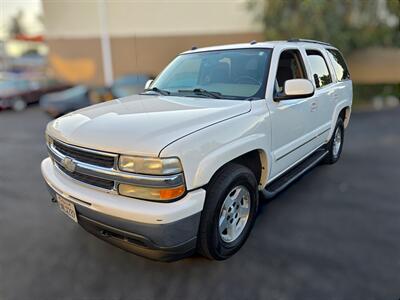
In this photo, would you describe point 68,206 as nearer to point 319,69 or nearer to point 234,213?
point 234,213

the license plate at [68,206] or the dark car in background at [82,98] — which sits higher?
the license plate at [68,206]

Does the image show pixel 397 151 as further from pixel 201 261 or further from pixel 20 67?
pixel 20 67

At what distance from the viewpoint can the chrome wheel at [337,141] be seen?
5.06 m

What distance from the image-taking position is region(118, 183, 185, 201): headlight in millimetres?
2148

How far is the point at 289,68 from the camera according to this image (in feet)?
11.9

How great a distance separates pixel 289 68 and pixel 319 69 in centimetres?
80

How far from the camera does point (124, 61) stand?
52.4 feet

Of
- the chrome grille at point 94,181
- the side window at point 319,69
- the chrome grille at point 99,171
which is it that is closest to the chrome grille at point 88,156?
the chrome grille at point 99,171

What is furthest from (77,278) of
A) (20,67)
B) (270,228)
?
(20,67)

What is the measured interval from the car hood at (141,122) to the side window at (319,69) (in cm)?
166

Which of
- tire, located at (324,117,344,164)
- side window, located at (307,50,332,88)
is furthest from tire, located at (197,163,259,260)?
tire, located at (324,117,344,164)

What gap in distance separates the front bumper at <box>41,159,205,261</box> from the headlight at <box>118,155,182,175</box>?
0.23m

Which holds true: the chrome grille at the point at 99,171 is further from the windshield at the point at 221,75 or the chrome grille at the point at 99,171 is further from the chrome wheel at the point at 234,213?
the windshield at the point at 221,75

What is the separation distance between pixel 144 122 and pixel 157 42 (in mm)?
13597
